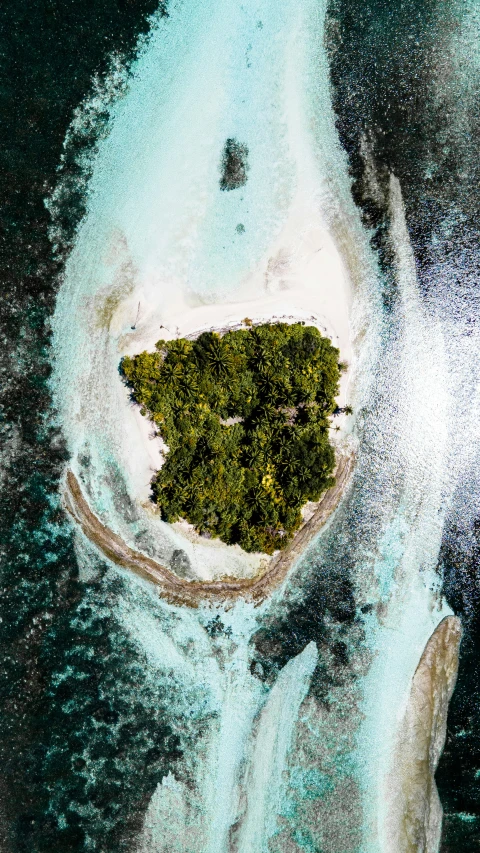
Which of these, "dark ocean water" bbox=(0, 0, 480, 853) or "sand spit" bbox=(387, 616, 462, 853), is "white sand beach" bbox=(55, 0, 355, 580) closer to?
"dark ocean water" bbox=(0, 0, 480, 853)

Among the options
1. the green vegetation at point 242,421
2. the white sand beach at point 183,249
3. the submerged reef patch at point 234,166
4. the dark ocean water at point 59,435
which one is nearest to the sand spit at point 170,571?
the white sand beach at point 183,249

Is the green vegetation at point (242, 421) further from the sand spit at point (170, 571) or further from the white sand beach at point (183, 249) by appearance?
the sand spit at point (170, 571)

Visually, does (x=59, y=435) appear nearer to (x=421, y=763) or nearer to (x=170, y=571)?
(x=170, y=571)

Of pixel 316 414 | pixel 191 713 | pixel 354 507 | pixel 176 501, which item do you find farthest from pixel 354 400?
pixel 191 713

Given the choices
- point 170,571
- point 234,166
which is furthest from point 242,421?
point 234,166

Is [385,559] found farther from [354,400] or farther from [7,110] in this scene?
[7,110]
